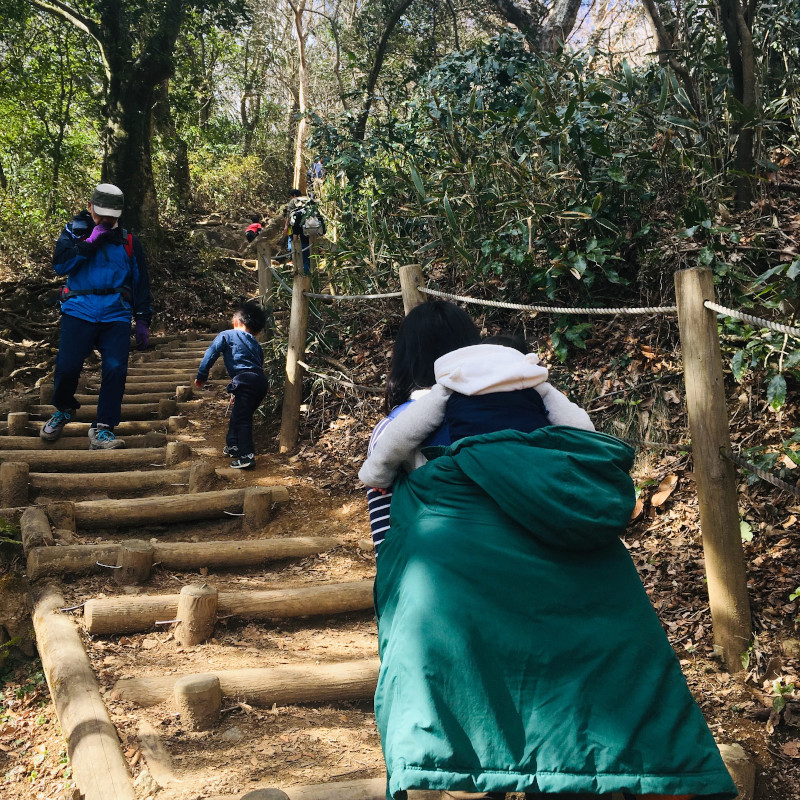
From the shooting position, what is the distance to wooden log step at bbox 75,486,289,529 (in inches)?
167

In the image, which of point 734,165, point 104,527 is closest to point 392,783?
point 104,527

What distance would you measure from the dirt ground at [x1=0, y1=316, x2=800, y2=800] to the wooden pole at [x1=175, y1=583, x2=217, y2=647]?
0.19 ft

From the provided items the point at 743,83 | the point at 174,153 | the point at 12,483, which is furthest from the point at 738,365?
the point at 174,153

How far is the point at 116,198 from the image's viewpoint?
5129 mm

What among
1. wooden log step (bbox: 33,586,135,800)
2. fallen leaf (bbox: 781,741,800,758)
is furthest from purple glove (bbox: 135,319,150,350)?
fallen leaf (bbox: 781,741,800,758)

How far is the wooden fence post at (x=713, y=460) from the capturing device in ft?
8.81

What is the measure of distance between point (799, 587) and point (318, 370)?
3726 millimetres

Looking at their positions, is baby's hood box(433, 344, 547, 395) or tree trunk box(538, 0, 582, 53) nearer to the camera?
baby's hood box(433, 344, 547, 395)

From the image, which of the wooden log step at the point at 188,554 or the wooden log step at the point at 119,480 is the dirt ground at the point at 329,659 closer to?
the wooden log step at the point at 188,554

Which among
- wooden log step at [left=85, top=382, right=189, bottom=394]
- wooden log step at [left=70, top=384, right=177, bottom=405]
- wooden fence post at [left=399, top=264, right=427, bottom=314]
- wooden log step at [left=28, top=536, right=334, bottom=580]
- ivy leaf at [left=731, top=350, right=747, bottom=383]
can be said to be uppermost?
wooden fence post at [left=399, top=264, right=427, bottom=314]

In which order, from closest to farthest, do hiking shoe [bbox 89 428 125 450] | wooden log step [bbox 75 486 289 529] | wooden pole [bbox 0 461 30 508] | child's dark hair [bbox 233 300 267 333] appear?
wooden log step [bbox 75 486 289 529], wooden pole [bbox 0 461 30 508], hiking shoe [bbox 89 428 125 450], child's dark hair [bbox 233 300 267 333]

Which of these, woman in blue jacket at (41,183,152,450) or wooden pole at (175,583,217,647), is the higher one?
woman in blue jacket at (41,183,152,450)

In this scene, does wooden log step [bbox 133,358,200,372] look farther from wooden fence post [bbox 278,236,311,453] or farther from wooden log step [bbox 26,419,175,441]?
wooden fence post [bbox 278,236,311,453]

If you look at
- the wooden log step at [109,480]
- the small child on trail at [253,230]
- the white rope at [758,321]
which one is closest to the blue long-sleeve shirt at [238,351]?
the wooden log step at [109,480]
